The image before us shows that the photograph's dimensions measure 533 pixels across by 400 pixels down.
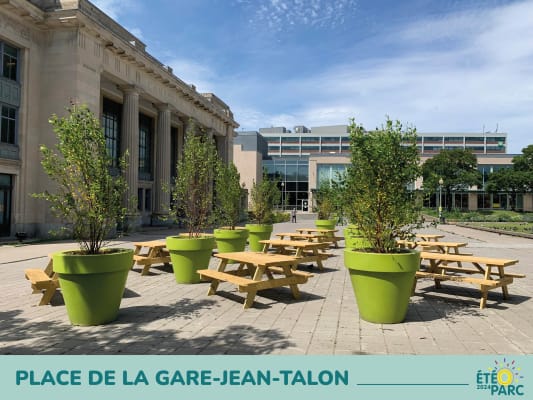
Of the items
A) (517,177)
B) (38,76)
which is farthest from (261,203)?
(517,177)

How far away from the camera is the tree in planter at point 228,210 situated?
11836 millimetres

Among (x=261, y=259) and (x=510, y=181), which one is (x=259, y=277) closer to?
(x=261, y=259)

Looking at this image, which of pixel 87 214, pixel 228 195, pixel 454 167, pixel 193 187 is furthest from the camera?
pixel 454 167

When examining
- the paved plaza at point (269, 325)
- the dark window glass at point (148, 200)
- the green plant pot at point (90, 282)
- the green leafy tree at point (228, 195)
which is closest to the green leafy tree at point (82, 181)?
the green plant pot at point (90, 282)

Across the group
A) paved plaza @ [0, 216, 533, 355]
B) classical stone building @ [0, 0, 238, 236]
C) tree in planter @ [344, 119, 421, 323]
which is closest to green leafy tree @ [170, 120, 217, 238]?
paved plaza @ [0, 216, 533, 355]

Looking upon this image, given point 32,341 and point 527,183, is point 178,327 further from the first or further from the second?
point 527,183

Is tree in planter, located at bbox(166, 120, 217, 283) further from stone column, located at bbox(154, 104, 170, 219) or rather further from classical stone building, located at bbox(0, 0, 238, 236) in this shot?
stone column, located at bbox(154, 104, 170, 219)

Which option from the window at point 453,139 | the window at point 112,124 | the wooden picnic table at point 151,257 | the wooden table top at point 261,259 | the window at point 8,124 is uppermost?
the window at point 453,139

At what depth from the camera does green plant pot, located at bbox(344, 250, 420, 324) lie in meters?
5.77

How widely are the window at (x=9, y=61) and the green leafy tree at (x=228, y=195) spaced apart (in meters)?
14.2

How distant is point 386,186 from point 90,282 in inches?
A: 174

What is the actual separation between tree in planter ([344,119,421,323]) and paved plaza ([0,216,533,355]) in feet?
1.28

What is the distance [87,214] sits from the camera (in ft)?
20.2

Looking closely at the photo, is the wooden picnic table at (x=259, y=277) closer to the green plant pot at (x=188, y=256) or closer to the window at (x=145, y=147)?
the green plant pot at (x=188, y=256)
